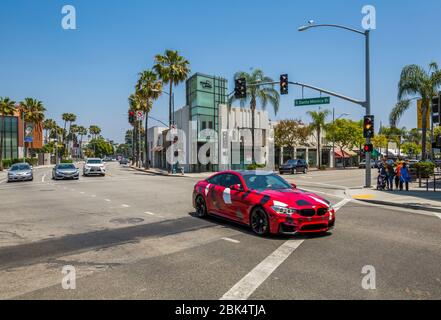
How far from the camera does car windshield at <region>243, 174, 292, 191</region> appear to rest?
29.9ft

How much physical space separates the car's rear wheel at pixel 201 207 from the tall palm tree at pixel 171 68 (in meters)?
32.3

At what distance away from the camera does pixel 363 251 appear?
709 cm

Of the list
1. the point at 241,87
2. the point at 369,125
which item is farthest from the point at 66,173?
the point at 369,125

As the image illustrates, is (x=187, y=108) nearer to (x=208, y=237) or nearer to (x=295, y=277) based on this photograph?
(x=208, y=237)

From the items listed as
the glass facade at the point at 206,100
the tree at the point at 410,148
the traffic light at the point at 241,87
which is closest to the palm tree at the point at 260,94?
the glass facade at the point at 206,100

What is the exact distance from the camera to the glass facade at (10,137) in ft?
247

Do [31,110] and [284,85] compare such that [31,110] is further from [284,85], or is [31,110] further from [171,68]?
[284,85]

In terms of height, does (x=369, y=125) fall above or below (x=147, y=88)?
below

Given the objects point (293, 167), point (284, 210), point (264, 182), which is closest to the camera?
point (284, 210)

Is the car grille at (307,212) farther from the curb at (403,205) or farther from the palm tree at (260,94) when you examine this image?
the palm tree at (260,94)

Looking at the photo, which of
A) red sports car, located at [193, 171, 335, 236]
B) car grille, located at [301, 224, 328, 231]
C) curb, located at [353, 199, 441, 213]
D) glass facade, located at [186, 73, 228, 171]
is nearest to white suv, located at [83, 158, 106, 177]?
glass facade, located at [186, 73, 228, 171]

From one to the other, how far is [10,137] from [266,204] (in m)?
81.1

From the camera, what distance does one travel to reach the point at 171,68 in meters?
42.2
